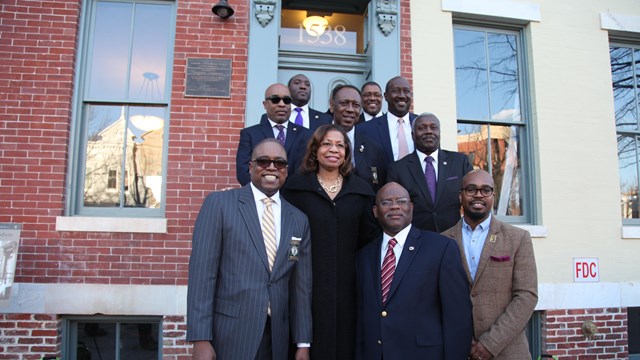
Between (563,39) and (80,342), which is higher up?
(563,39)

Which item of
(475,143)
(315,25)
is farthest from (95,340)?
(475,143)

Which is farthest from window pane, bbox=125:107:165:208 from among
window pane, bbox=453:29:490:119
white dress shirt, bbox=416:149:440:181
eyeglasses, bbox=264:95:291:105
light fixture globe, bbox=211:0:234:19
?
window pane, bbox=453:29:490:119

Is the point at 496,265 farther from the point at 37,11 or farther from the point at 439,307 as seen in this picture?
the point at 37,11

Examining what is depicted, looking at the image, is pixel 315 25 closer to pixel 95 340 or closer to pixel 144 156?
pixel 144 156

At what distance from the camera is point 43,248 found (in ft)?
15.6

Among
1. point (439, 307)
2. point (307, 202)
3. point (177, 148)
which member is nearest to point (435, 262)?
point (439, 307)

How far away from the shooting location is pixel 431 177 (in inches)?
144

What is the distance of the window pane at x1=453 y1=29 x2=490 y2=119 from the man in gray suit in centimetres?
383

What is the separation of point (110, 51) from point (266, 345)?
167 inches

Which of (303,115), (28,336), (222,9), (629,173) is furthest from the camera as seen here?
(629,173)

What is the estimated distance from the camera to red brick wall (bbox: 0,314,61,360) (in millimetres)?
4594

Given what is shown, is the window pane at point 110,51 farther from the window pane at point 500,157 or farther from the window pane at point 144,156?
the window pane at point 500,157

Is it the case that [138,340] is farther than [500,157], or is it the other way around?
[500,157]

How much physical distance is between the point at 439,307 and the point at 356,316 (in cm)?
55
